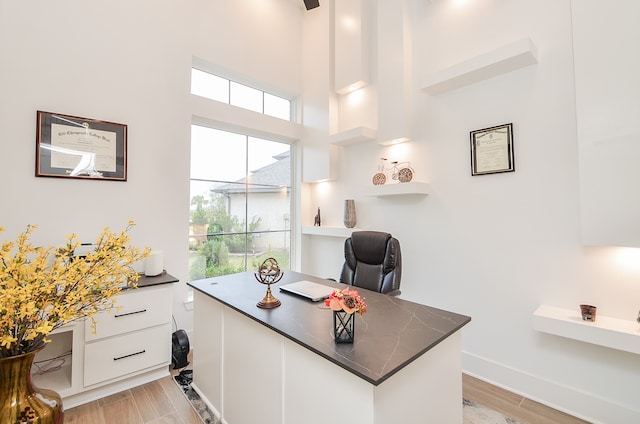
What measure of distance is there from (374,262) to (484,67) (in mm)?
1854

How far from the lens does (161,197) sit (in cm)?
283

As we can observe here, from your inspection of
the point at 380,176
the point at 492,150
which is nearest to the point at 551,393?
the point at 492,150

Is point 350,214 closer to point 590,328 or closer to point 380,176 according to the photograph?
point 380,176

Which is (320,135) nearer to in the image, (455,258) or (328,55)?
(328,55)

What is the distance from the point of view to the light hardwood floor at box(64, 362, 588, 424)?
191 centimetres

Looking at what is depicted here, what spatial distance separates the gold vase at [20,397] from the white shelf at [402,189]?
267cm

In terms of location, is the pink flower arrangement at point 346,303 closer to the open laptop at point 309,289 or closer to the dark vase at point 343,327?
the dark vase at point 343,327

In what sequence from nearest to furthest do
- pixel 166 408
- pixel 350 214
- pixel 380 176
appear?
pixel 166 408, pixel 380 176, pixel 350 214

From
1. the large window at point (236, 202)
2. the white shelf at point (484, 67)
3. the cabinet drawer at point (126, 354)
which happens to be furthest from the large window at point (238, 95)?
the cabinet drawer at point (126, 354)

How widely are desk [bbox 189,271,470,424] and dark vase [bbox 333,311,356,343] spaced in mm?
35

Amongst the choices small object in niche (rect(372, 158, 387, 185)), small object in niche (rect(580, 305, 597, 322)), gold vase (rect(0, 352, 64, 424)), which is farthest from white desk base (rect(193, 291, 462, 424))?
small object in niche (rect(372, 158, 387, 185))

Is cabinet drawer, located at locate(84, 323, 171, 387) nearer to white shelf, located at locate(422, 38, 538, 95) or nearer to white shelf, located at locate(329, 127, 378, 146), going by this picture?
white shelf, located at locate(329, 127, 378, 146)

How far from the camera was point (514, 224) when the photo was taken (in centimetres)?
227

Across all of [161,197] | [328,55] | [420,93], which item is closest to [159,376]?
[161,197]
